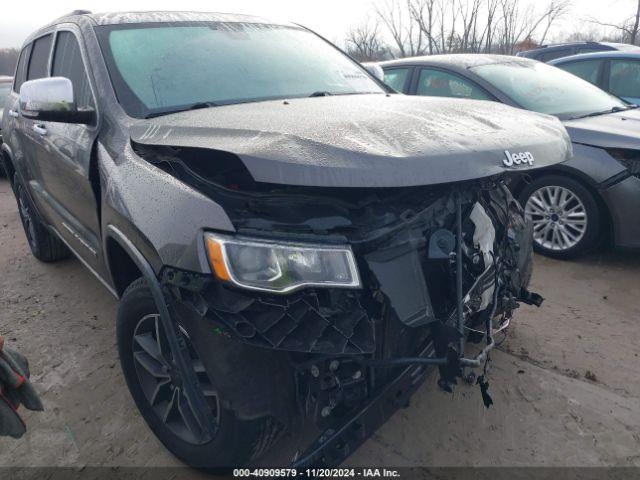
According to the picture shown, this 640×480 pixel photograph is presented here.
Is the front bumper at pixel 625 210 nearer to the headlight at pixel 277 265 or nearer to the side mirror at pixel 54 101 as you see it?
the headlight at pixel 277 265

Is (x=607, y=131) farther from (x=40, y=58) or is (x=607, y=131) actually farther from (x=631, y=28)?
(x=631, y=28)

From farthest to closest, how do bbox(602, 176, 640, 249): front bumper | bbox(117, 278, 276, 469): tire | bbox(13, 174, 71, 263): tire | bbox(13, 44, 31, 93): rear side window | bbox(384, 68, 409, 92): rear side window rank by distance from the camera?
bbox(384, 68, 409, 92): rear side window
bbox(13, 174, 71, 263): tire
bbox(13, 44, 31, 93): rear side window
bbox(602, 176, 640, 249): front bumper
bbox(117, 278, 276, 469): tire

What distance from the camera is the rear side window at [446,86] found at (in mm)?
4656

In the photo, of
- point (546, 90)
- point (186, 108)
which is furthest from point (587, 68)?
point (186, 108)

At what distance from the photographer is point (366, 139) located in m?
1.71

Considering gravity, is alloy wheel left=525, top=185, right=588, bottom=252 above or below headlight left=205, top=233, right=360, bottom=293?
below

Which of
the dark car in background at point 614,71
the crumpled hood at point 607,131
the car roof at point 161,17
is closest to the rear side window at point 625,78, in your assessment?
the dark car in background at point 614,71

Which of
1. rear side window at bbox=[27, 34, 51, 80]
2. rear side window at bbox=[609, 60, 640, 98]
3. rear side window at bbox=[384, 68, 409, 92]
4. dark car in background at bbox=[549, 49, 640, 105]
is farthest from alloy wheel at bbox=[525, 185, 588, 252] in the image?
rear side window at bbox=[27, 34, 51, 80]

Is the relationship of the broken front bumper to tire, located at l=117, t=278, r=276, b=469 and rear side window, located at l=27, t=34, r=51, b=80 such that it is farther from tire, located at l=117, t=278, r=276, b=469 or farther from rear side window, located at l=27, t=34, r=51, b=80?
rear side window, located at l=27, t=34, r=51, b=80

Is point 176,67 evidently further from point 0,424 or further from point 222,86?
point 0,424

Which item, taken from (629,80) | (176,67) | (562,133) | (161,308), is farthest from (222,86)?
(629,80)

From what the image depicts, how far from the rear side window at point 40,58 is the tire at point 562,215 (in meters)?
3.64

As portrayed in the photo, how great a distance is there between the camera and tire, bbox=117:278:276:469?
1.80 metres

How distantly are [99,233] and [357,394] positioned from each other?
4.98 ft
